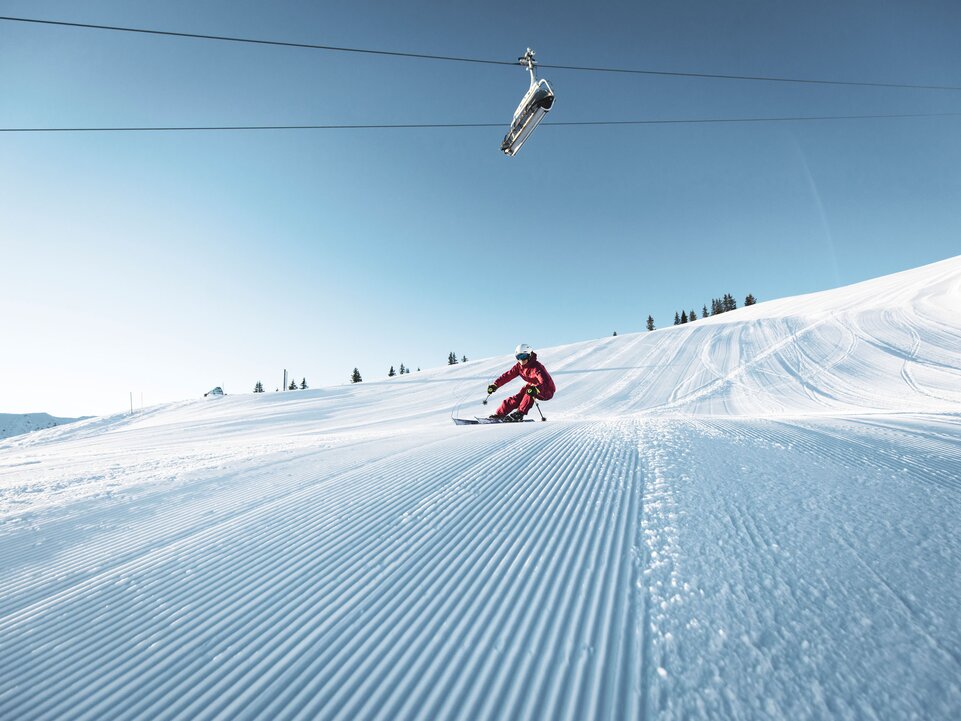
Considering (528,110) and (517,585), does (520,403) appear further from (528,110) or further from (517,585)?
(517,585)

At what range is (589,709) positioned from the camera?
1.11 metres

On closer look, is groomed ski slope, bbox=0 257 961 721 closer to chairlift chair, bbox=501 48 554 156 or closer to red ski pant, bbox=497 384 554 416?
red ski pant, bbox=497 384 554 416

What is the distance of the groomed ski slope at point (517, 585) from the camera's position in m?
1.16

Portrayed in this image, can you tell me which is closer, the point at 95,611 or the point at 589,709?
the point at 589,709

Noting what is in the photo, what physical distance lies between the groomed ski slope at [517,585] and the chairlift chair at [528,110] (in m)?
5.24

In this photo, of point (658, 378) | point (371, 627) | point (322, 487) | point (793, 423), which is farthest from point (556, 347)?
point (371, 627)

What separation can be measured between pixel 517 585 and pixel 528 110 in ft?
21.9

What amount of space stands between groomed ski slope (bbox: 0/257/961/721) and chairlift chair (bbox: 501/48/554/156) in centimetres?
524

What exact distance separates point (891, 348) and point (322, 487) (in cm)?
2020

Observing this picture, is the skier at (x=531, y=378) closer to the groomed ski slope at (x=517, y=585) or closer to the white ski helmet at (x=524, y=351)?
the white ski helmet at (x=524, y=351)

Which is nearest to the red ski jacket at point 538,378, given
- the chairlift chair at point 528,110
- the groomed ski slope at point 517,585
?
the groomed ski slope at point 517,585

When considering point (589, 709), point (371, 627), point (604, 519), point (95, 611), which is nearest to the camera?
point (589, 709)

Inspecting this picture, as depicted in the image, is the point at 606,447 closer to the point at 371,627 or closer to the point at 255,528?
the point at 371,627

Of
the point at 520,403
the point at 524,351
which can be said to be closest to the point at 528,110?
the point at 524,351
